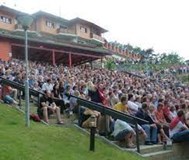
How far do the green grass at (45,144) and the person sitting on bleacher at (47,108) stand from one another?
767mm

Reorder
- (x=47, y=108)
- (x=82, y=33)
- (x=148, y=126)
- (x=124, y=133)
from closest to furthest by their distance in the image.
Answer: (x=124, y=133) < (x=148, y=126) < (x=47, y=108) < (x=82, y=33)

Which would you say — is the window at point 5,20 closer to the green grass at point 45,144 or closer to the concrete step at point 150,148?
the green grass at point 45,144

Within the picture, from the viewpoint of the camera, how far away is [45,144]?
10.6 m

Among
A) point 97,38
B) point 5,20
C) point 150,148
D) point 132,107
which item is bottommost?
point 150,148

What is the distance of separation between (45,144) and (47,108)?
3.74 metres

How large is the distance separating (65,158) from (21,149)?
3.11ft

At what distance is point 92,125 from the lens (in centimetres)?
1093

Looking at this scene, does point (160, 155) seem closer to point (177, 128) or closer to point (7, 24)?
point (177, 128)

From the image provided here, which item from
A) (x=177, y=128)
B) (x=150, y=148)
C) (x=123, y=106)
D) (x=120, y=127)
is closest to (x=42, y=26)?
(x=123, y=106)

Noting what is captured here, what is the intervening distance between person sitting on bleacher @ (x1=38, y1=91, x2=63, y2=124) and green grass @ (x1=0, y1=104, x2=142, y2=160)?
2.52ft

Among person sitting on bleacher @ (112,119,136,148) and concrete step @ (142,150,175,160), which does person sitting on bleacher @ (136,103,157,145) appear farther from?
concrete step @ (142,150,175,160)

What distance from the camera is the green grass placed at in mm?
9438

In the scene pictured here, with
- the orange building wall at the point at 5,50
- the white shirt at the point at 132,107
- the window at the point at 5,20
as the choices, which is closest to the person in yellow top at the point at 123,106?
the white shirt at the point at 132,107

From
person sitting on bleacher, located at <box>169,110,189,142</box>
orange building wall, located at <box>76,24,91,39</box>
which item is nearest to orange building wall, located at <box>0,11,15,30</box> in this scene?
orange building wall, located at <box>76,24,91,39</box>
